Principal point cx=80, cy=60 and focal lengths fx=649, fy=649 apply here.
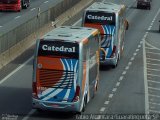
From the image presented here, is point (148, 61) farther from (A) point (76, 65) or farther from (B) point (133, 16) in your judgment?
(B) point (133, 16)

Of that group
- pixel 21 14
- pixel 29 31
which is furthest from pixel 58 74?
pixel 21 14

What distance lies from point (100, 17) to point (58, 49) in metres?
13.6

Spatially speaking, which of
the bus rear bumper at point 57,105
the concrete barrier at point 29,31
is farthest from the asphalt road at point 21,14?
the bus rear bumper at point 57,105

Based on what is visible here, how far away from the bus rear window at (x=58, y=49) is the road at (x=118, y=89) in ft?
8.64

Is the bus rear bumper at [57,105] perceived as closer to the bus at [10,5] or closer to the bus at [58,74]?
the bus at [58,74]

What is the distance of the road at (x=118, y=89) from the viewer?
91.0ft

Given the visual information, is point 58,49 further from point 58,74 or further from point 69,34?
point 69,34

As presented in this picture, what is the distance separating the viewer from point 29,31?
148 feet

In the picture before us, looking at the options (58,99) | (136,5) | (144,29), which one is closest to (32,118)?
(58,99)

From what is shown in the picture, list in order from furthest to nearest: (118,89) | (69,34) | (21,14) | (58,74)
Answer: (21,14), (118,89), (69,34), (58,74)

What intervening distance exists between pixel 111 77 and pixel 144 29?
88.9ft

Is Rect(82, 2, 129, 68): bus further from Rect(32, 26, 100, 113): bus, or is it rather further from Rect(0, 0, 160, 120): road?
Rect(32, 26, 100, 113): bus

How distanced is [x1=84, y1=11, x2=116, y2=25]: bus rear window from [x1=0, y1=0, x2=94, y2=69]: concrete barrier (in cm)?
489

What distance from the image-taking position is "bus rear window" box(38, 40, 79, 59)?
2569 cm
